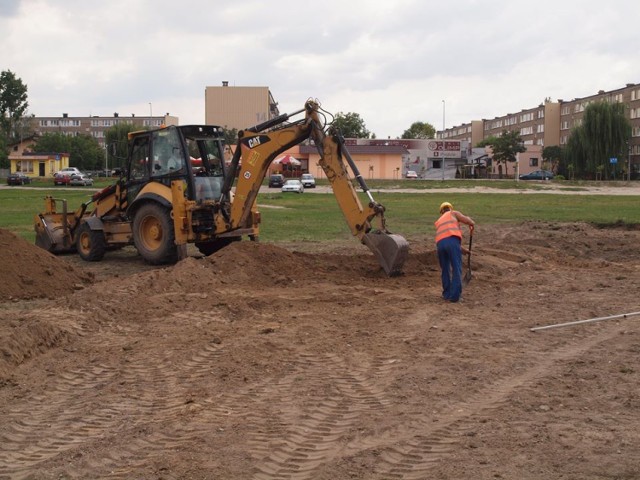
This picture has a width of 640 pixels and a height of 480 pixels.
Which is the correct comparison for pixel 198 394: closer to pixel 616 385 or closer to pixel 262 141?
pixel 616 385

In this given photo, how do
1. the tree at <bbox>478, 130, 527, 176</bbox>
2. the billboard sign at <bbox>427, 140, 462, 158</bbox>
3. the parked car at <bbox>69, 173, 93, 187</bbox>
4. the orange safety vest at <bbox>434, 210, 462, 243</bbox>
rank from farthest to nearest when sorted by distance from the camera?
the tree at <bbox>478, 130, 527, 176</bbox>, the billboard sign at <bbox>427, 140, 462, 158</bbox>, the parked car at <bbox>69, 173, 93, 187</bbox>, the orange safety vest at <bbox>434, 210, 462, 243</bbox>

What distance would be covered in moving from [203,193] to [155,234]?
1402 millimetres

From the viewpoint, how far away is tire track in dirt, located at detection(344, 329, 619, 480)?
211 inches

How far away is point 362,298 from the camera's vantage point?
456 inches

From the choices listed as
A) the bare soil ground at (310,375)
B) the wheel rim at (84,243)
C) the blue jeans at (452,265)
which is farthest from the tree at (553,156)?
the blue jeans at (452,265)

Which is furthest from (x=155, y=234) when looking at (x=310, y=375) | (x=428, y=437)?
(x=428, y=437)

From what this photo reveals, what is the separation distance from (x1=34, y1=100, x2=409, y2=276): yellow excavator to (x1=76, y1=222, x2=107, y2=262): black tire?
22 millimetres

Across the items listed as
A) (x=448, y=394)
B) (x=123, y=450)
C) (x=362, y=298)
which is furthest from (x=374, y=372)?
(x=362, y=298)


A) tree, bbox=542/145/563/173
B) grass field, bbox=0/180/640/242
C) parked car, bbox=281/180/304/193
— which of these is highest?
tree, bbox=542/145/563/173

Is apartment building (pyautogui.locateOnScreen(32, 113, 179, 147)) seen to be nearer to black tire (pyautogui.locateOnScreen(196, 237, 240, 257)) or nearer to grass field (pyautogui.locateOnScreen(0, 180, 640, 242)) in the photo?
grass field (pyautogui.locateOnScreen(0, 180, 640, 242))

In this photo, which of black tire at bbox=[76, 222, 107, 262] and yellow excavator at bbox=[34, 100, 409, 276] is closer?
yellow excavator at bbox=[34, 100, 409, 276]

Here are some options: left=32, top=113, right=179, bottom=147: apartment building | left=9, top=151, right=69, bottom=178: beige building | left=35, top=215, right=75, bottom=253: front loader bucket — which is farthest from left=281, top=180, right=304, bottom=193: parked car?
left=32, top=113, right=179, bottom=147: apartment building

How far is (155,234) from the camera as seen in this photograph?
1631 cm

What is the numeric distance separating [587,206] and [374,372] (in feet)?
100
